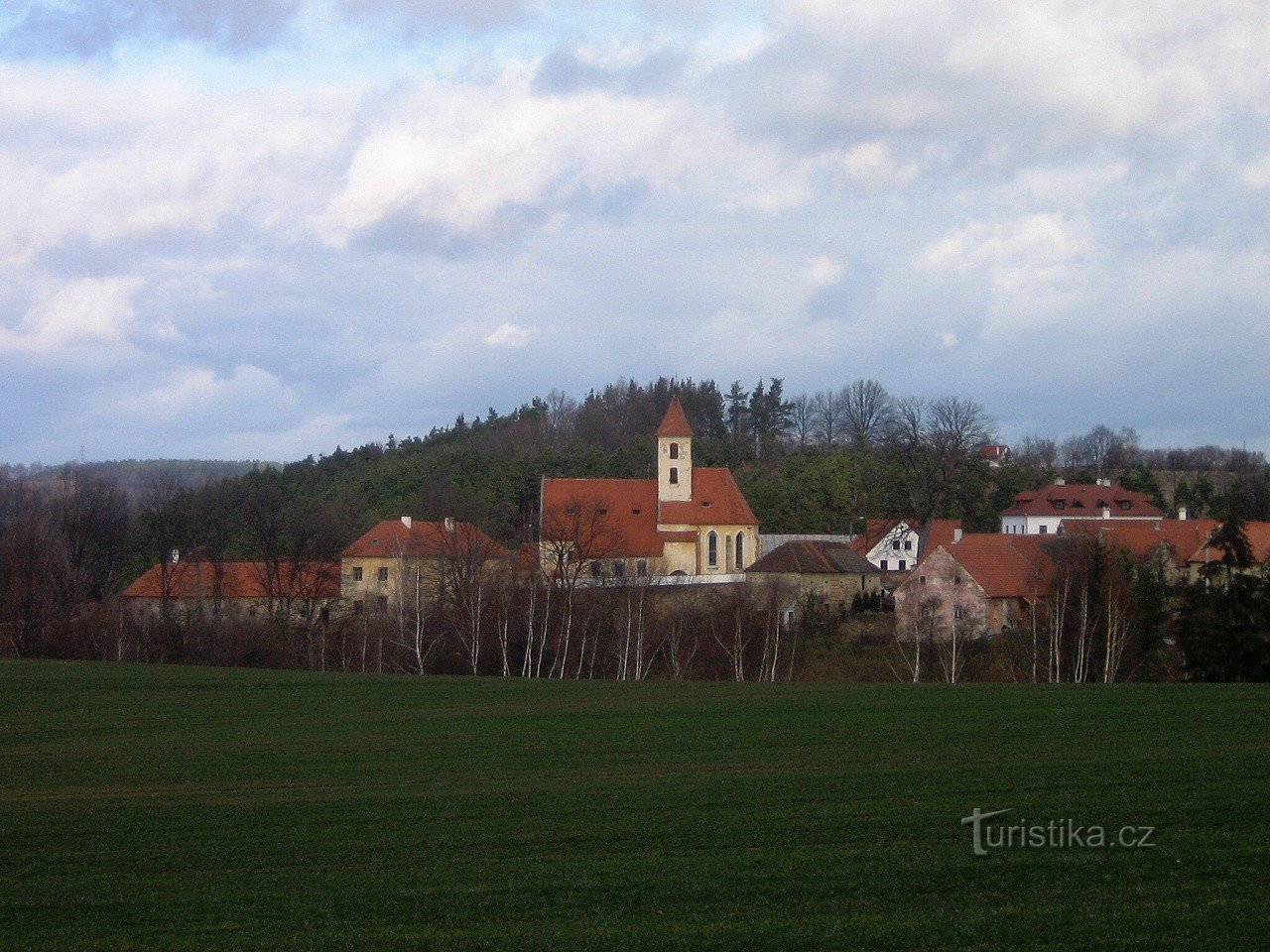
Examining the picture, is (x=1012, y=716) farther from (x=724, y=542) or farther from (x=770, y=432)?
(x=770, y=432)

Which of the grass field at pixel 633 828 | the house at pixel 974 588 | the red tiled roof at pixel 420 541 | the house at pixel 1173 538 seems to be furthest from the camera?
the house at pixel 1173 538

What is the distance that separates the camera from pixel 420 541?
66.2 m

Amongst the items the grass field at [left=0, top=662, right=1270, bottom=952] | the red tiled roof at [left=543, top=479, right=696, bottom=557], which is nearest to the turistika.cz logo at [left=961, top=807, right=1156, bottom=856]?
the grass field at [left=0, top=662, right=1270, bottom=952]

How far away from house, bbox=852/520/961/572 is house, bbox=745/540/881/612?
8.24 metres

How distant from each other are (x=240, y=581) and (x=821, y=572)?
29785 millimetres

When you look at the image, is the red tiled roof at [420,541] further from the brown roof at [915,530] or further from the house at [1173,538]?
the house at [1173,538]

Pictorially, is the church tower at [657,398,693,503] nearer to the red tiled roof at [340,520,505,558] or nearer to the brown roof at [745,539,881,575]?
the brown roof at [745,539,881,575]

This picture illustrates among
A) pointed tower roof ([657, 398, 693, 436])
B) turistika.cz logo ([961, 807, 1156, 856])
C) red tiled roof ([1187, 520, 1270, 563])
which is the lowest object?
turistika.cz logo ([961, 807, 1156, 856])

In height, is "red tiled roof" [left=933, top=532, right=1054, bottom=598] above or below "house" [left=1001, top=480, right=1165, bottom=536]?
below

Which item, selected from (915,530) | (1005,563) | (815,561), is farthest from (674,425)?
(1005,563)

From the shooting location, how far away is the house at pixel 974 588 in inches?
2109

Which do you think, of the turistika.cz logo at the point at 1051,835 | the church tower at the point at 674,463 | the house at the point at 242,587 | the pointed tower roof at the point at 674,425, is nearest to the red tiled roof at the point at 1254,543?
the church tower at the point at 674,463

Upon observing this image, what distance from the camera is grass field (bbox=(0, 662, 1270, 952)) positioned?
35.1 feet

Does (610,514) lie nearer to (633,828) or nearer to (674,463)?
(674,463)
